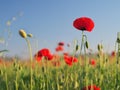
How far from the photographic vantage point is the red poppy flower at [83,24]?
255 centimetres

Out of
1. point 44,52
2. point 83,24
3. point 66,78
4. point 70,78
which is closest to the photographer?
point 83,24

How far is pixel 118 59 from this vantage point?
2.95 metres

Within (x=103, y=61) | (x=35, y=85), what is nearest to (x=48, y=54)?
(x=35, y=85)

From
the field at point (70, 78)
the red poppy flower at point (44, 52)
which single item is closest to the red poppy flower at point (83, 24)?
the field at point (70, 78)

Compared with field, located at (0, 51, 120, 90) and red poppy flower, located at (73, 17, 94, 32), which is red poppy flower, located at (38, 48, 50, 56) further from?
red poppy flower, located at (73, 17, 94, 32)

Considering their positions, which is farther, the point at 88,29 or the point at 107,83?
the point at 107,83

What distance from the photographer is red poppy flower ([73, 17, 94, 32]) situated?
2.55 m

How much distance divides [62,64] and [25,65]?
79 centimetres

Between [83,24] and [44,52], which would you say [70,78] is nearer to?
[44,52]

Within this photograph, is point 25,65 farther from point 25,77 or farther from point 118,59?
point 118,59

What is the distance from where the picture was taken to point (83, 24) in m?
2.57

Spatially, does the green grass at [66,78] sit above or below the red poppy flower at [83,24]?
below

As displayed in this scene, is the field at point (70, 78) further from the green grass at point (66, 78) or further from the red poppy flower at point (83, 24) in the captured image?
the red poppy flower at point (83, 24)

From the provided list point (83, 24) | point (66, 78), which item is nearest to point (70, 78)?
point (66, 78)
